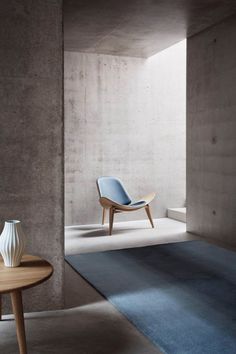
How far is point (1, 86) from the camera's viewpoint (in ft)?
9.76

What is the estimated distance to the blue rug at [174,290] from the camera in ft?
8.80

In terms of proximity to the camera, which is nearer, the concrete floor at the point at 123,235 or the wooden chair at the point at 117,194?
the concrete floor at the point at 123,235

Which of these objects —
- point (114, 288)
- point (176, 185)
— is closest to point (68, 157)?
point (176, 185)

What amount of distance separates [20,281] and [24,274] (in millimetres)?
127

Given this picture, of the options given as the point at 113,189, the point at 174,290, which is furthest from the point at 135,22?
the point at 174,290

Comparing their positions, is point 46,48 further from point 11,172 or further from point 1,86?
point 11,172

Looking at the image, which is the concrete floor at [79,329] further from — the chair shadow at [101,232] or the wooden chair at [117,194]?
the wooden chair at [117,194]

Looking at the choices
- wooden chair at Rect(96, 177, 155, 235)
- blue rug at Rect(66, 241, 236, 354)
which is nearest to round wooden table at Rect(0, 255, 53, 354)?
blue rug at Rect(66, 241, 236, 354)

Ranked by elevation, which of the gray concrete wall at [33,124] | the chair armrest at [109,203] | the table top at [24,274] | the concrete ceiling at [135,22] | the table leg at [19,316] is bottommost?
the table leg at [19,316]

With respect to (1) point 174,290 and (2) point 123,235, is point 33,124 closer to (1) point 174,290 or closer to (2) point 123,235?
(1) point 174,290

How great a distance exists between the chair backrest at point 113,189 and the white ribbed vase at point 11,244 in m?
3.97

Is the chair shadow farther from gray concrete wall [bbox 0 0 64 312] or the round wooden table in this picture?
the round wooden table

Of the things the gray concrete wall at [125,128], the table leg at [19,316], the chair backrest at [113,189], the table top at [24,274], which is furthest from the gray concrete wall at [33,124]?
the gray concrete wall at [125,128]

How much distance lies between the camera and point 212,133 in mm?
5602
